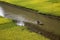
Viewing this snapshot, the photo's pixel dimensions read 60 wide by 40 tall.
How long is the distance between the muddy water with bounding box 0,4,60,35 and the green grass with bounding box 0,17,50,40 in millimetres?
52

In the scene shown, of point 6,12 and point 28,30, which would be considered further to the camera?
point 6,12

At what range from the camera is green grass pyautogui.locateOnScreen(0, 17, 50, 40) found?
58cm

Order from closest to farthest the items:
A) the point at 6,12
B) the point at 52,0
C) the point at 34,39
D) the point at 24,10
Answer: the point at 34,39
the point at 24,10
the point at 6,12
the point at 52,0

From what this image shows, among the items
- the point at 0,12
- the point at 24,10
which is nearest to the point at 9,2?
the point at 0,12

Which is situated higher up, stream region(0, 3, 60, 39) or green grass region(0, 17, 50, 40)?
stream region(0, 3, 60, 39)

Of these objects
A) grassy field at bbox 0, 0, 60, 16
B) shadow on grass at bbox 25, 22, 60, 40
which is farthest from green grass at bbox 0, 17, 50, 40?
grassy field at bbox 0, 0, 60, 16

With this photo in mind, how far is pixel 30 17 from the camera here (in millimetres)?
747

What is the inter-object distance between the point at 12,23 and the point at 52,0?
372 mm

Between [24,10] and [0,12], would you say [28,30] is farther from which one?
[0,12]

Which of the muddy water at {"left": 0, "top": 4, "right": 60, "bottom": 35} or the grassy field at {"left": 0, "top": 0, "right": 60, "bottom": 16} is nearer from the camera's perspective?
the muddy water at {"left": 0, "top": 4, "right": 60, "bottom": 35}

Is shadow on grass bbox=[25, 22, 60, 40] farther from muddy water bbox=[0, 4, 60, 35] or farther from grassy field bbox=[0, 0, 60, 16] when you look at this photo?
grassy field bbox=[0, 0, 60, 16]

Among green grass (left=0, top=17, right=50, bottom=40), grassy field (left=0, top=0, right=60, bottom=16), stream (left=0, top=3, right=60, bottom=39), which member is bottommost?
green grass (left=0, top=17, right=50, bottom=40)

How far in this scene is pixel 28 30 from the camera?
65 cm

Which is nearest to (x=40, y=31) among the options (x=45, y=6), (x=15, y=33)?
(x=15, y=33)
